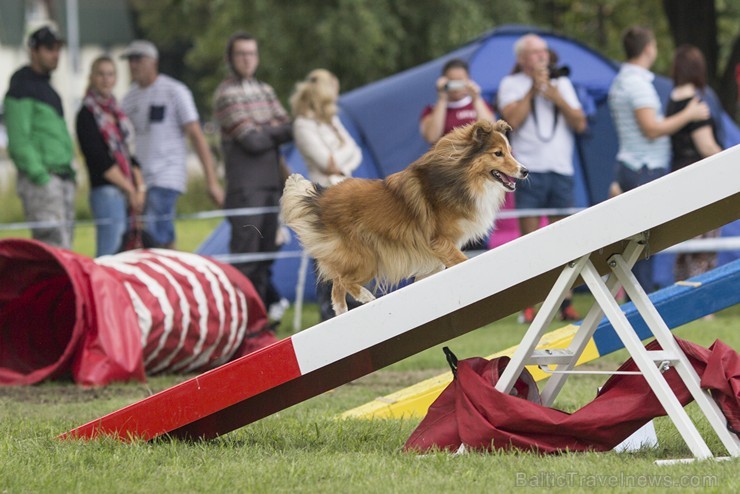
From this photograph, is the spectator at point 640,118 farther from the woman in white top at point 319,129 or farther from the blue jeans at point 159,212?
the blue jeans at point 159,212

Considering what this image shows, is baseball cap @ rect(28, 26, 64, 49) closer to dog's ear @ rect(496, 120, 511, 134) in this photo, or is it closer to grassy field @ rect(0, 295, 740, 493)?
grassy field @ rect(0, 295, 740, 493)

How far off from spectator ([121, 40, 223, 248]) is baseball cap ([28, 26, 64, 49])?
3.16 ft

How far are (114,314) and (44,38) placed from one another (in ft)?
9.49

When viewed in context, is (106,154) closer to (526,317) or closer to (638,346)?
(526,317)

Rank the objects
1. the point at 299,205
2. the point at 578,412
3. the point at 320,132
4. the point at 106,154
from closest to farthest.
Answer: the point at 578,412 < the point at 299,205 < the point at 320,132 < the point at 106,154

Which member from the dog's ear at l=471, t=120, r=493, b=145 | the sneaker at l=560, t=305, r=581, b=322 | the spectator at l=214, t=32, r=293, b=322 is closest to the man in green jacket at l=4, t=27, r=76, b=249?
the spectator at l=214, t=32, r=293, b=322

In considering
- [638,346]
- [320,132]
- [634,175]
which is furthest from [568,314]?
[638,346]

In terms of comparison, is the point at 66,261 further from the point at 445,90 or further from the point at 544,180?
the point at 544,180

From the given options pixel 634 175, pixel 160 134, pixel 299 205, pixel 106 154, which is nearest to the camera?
pixel 299 205

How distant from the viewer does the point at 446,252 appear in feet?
14.4

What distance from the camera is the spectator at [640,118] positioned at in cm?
875

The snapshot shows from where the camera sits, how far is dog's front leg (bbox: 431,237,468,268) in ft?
14.4

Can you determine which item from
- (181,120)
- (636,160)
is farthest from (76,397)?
(636,160)

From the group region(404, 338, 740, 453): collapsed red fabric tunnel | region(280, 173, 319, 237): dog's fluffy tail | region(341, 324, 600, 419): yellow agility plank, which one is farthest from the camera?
region(341, 324, 600, 419): yellow agility plank
